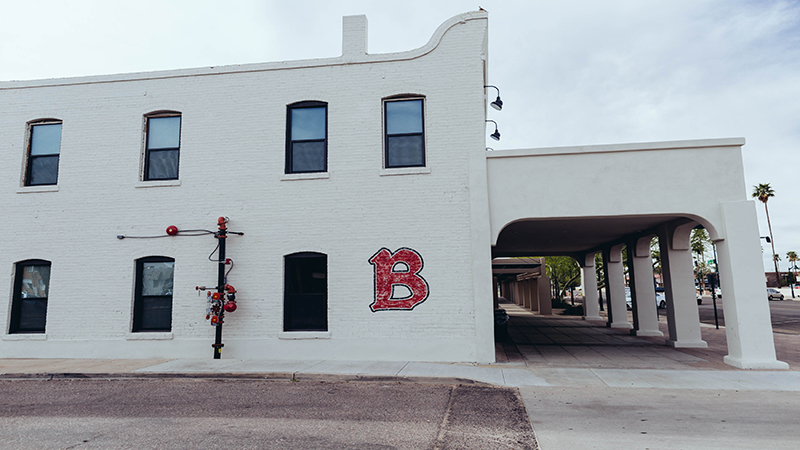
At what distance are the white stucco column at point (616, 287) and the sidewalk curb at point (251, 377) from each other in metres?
12.8

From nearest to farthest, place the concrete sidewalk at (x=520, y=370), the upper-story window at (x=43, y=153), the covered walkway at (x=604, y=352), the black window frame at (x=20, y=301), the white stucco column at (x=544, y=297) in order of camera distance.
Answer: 1. the concrete sidewalk at (x=520, y=370)
2. the covered walkway at (x=604, y=352)
3. the black window frame at (x=20, y=301)
4. the upper-story window at (x=43, y=153)
5. the white stucco column at (x=544, y=297)

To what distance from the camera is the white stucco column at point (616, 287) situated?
62.1 feet

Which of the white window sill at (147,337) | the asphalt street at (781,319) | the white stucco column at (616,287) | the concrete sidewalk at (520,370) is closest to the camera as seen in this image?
the concrete sidewalk at (520,370)

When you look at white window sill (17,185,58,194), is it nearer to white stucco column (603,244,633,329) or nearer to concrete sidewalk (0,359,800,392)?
concrete sidewalk (0,359,800,392)

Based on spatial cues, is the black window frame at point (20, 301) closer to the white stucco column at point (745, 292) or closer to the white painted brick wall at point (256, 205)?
the white painted brick wall at point (256, 205)

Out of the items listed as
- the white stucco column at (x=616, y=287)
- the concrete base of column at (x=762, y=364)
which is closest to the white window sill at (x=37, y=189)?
the concrete base of column at (x=762, y=364)

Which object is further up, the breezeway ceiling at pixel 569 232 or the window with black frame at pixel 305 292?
the breezeway ceiling at pixel 569 232

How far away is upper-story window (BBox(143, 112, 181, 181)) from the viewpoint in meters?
11.8

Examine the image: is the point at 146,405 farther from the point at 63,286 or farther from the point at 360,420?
the point at 63,286

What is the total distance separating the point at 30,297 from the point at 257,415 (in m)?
8.70

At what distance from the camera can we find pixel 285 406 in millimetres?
6824

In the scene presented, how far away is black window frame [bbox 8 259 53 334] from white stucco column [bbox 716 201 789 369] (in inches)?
572

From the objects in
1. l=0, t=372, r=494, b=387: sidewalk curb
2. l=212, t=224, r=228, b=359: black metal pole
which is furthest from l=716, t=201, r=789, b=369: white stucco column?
l=212, t=224, r=228, b=359: black metal pole

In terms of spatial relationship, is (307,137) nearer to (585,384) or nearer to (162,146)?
(162,146)
